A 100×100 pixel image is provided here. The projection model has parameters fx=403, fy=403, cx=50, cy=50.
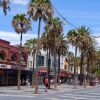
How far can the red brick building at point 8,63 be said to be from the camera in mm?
71125

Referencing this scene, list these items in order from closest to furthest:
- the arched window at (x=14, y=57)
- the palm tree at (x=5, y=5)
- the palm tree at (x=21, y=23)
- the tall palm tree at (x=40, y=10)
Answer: the palm tree at (x=5, y=5) < the tall palm tree at (x=40, y=10) < the palm tree at (x=21, y=23) < the arched window at (x=14, y=57)

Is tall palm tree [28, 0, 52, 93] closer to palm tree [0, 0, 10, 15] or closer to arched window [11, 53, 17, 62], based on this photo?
palm tree [0, 0, 10, 15]

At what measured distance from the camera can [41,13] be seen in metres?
47.7

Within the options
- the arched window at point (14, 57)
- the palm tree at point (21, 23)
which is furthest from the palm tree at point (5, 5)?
the arched window at point (14, 57)

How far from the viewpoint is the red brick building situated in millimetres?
71125

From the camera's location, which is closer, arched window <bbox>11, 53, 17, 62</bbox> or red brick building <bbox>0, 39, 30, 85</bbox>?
red brick building <bbox>0, 39, 30, 85</bbox>

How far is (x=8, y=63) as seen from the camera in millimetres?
73625

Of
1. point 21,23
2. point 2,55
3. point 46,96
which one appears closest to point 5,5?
point 46,96

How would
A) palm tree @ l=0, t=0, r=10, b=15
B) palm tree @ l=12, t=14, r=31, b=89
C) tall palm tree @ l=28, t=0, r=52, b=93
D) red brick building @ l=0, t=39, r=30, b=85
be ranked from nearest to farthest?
palm tree @ l=0, t=0, r=10, b=15 → tall palm tree @ l=28, t=0, r=52, b=93 → palm tree @ l=12, t=14, r=31, b=89 → red brick building @ l=0, t=39, r=30, b=85

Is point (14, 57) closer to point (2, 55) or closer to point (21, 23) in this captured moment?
point (2, 55)

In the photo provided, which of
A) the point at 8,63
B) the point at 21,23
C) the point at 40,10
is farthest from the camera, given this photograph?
the point at 8,63

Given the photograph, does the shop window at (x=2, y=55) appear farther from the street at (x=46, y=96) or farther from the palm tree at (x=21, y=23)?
the street at (x=46, y=96)

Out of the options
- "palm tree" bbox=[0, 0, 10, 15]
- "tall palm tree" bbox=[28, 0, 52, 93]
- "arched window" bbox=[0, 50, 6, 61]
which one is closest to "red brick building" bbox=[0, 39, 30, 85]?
"arched window" bbox=[0, 50, 6, 61]

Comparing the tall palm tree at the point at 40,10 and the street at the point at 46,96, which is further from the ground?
the tall palm tree at the point at 40,10
